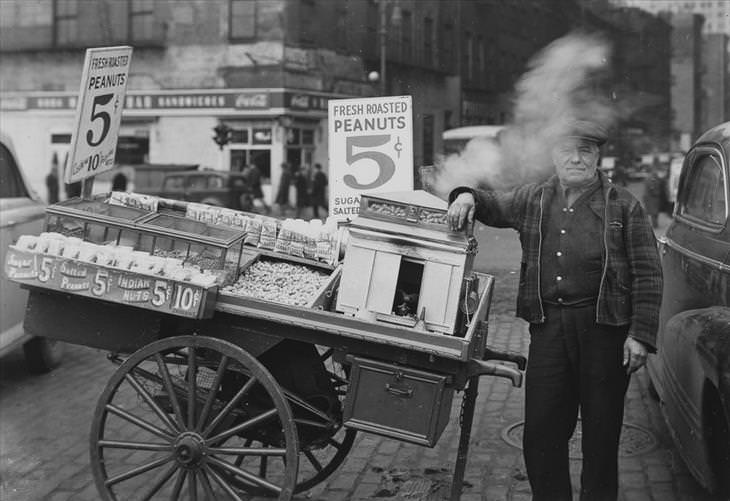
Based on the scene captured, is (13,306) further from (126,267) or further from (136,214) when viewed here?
(126,267)

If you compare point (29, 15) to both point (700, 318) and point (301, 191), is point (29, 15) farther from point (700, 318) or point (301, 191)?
point (700, 318)

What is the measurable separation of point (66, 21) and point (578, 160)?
114 feet

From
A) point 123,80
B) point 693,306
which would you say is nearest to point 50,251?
point 123,80

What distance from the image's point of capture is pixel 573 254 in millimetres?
3928

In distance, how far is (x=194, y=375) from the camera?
3963mm

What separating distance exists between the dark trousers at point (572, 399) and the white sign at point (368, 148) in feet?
6.34

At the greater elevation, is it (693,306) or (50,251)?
(50,251)

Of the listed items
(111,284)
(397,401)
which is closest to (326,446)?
(397,401)

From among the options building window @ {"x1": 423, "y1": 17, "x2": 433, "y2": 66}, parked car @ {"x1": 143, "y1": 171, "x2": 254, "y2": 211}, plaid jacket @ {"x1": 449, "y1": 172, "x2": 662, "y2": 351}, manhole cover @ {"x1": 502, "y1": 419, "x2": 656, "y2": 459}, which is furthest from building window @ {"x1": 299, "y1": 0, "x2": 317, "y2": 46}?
plaid jacket @ {"x1": 449, "y1": 172, "x2": 662, "y2": 351}

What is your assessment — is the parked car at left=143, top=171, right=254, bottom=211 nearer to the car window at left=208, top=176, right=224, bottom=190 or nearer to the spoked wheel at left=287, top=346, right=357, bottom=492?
the car window at left=208, top=176, right=224, bottom=190

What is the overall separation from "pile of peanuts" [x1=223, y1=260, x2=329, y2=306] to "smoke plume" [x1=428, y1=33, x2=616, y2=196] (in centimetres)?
93

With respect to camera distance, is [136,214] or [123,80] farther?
[123,80]

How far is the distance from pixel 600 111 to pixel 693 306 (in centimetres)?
166

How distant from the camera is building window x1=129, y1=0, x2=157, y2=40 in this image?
110 ft
